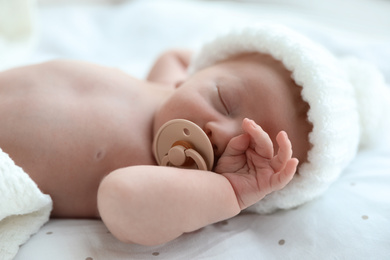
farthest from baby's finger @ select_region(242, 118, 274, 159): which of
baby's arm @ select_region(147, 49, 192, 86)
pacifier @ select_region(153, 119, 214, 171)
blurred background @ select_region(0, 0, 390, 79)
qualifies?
blurred background @ select_region(0, 0, 390, 79)

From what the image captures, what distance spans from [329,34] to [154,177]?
126 centimetres

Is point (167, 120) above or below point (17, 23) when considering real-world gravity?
below

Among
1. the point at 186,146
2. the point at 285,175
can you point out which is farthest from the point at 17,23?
the point at 285,175

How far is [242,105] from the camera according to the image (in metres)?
1.10

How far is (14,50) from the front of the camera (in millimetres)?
1795

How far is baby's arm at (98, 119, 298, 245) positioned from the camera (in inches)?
33.7

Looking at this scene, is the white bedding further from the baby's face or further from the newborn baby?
the baby's face

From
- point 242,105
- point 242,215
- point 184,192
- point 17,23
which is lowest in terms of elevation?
point 242,215

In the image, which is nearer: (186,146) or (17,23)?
(186,146)

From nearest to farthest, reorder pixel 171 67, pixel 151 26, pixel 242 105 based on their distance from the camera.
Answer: pixel 242 105, pixel 171 67, pixel 151 26

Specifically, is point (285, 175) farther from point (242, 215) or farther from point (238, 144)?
point (242, 215)

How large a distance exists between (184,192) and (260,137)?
22 centimetres

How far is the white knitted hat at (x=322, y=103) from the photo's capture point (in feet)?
3.45

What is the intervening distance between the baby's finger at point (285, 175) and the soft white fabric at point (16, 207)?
534 mm
